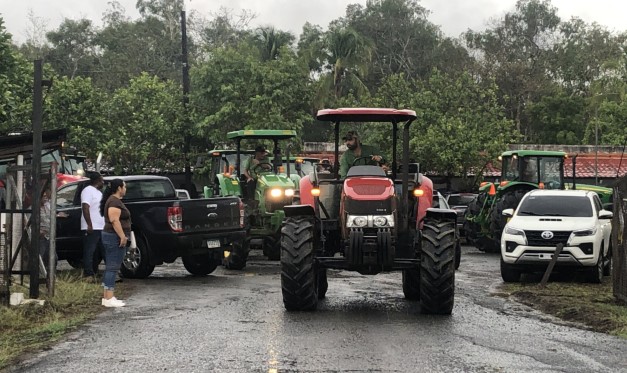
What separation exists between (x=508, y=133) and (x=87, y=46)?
118ft

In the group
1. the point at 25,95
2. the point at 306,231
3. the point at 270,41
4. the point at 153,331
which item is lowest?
the point at 153,331

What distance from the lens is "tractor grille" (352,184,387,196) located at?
42.5 ft

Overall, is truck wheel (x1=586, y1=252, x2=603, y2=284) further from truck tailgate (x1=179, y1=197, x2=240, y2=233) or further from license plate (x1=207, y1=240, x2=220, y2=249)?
license plate (x1=207, y1=240, x2=220, y2=249)

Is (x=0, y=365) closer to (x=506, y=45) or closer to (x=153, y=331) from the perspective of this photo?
(x=153, y=331)

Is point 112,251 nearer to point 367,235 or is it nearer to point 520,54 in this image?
point 367,235

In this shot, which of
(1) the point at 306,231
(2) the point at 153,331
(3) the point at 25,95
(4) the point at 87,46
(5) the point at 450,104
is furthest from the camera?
(4) the point at 87,46

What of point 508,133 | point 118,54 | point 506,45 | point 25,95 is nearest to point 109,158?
point 25,95

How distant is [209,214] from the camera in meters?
18.0

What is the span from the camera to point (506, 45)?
6538 centimetres

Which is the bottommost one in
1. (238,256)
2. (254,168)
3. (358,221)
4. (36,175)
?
(238,256)

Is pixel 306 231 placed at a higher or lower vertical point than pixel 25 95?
lower

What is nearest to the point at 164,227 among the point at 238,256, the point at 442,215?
the point at 238,256

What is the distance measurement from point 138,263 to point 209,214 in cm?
158

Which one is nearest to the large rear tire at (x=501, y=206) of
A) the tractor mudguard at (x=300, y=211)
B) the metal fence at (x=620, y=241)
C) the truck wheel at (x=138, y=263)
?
the metal fence at (x=620, y=241)
